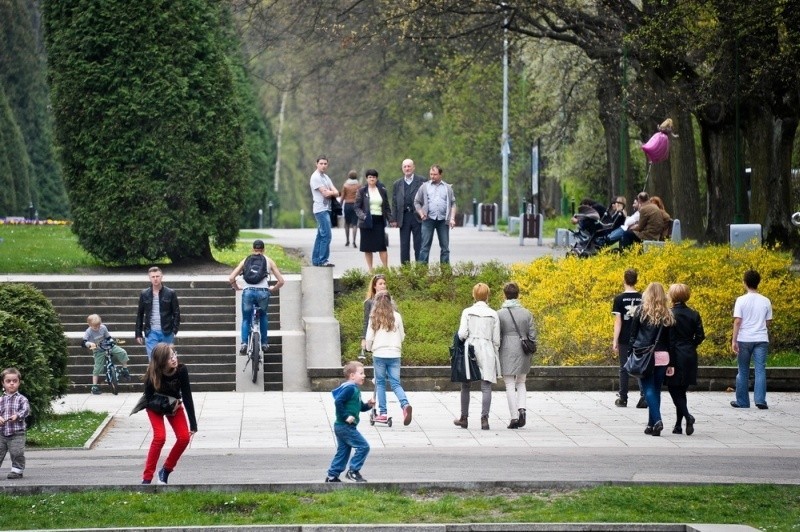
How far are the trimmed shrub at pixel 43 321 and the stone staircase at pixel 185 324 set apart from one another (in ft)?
12.9

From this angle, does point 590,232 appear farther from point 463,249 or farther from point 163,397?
point 163,397

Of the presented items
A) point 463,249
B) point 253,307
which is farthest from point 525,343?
point 463,249

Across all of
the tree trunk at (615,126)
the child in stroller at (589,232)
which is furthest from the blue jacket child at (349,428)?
the tree trunk at (615,126)

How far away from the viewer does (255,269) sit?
22.0 metres

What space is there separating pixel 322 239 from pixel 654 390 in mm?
11016

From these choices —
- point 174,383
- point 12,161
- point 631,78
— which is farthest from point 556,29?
point 12,161

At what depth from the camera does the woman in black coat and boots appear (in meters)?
16.4

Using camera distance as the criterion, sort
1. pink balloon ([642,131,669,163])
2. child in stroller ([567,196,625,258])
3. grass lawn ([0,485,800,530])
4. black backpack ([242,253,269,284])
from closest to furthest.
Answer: grass lawn ([0,485,800,530]) < black backpack ([242,253,269,284]) < child in stroller ([567,196,625,258]) < pink balloon ([642,131,669,163])

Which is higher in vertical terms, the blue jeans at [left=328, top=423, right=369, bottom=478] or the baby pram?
the baby pram

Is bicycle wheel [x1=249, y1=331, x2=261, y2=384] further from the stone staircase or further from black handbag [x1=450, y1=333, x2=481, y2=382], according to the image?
black handbag [x1=450, y1=333, x2=481, y2=382]

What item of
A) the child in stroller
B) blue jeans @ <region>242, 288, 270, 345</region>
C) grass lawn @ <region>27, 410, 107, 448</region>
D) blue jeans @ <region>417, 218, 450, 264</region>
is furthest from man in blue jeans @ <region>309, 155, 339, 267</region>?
grass lawn @ <region>27, 410, 107, 448</region>

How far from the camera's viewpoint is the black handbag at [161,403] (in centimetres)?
1312

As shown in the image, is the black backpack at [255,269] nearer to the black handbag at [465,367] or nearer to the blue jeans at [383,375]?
the blue jeans at [383,375]

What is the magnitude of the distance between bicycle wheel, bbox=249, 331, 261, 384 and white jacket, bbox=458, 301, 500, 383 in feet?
17.3
